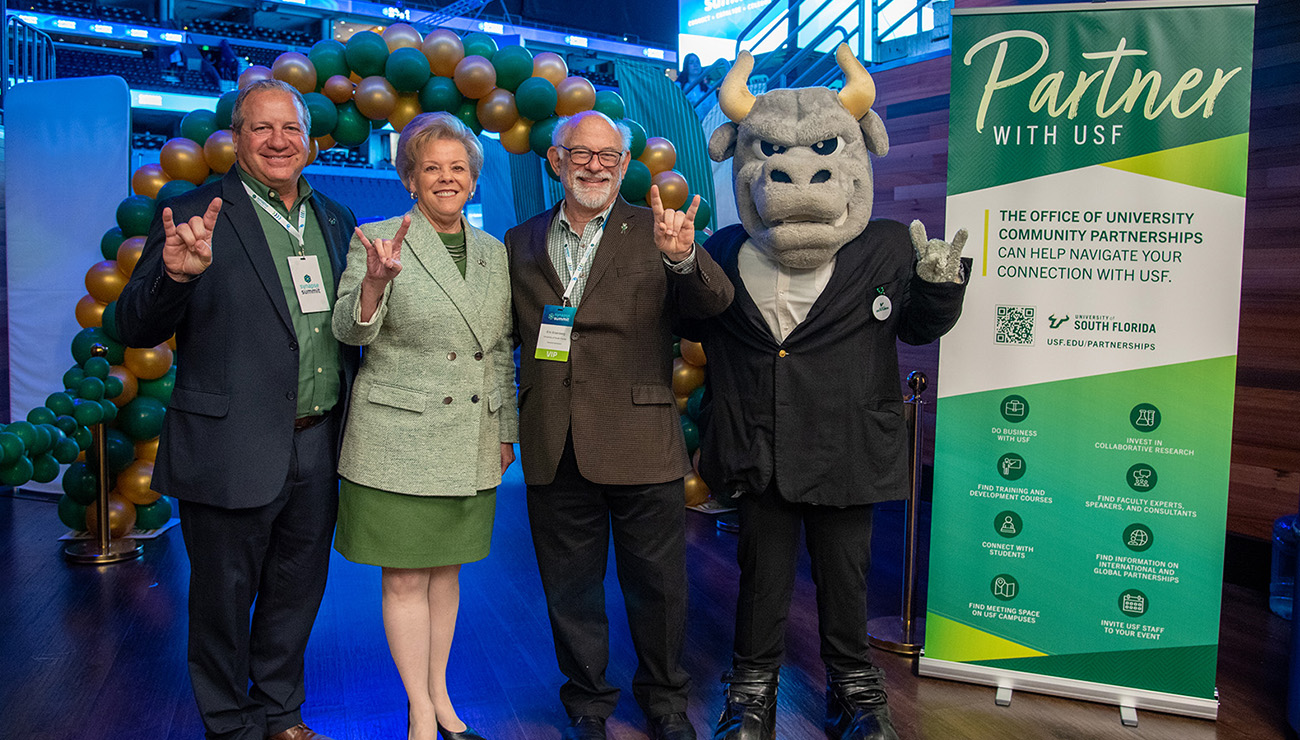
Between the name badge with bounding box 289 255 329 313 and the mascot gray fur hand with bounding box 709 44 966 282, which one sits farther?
the mascot gray fur hand with bounding box 709 44 966 282

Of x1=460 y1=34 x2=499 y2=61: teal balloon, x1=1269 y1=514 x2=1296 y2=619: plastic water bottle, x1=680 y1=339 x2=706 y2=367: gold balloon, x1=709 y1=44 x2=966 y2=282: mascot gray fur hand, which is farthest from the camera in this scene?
x1=680 y1=339 x2=706 y2=367: gold balloon

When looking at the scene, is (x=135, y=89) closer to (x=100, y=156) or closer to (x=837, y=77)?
(x=100, y=156)

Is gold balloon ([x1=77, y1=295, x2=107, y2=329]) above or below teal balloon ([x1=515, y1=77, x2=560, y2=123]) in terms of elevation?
below

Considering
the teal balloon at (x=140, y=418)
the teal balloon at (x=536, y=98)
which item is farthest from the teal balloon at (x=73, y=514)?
the teal balloon at (x=536, y=98)

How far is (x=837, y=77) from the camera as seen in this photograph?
21.7ft

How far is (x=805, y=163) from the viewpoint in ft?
7.57

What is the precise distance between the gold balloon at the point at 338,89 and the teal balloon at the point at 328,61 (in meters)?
0.02

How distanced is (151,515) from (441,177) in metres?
3.18

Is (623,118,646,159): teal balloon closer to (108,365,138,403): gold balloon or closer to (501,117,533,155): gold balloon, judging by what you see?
(501,117,533,155): gold balloon

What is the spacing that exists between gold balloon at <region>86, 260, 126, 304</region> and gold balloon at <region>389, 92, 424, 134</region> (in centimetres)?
Answer: 145

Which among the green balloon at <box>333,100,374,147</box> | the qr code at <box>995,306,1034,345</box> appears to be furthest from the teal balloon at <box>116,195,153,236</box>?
the qr code at <box>995,306,1034,345</box>

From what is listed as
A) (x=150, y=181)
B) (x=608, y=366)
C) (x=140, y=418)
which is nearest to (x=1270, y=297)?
(x=608, y=366)

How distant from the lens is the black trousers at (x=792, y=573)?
2.39 metres

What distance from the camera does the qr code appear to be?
265 cm
